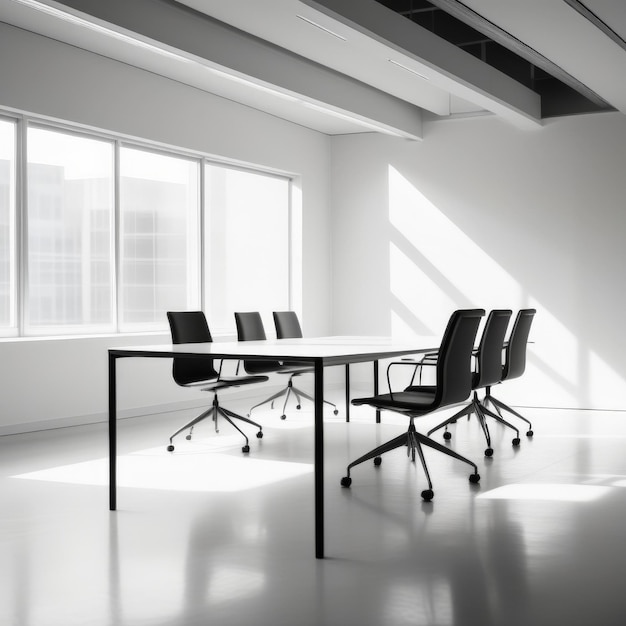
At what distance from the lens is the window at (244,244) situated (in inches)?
354

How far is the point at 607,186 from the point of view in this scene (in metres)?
8.84

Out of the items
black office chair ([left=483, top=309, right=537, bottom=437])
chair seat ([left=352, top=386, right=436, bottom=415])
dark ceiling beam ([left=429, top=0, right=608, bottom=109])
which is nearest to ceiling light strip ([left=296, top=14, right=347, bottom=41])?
dark ceiling beam ([left=429, top=0, right=608, bottom=109])

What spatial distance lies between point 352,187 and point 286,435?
15.0 feet

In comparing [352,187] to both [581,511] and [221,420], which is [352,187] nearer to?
[221,420]

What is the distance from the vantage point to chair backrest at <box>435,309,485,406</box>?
4.49 meters

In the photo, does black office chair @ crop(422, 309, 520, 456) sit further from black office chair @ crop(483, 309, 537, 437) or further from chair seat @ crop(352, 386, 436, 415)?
chair seat @ crop(352, 386, 436, 415)

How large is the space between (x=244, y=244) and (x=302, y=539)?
6.13m

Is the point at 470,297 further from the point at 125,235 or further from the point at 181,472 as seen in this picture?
the point at 181,472

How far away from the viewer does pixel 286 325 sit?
7.81m

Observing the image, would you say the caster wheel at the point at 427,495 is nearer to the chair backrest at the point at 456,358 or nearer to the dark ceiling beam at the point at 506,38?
the chair backrest at the point at 456,358

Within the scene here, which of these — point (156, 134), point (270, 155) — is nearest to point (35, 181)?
point (156, 134)

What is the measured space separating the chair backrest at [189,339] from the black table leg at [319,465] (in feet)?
8.41

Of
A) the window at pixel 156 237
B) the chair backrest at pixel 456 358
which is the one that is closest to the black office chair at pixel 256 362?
the window at pixel 156 237

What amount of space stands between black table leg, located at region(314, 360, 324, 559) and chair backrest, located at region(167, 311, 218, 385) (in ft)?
8.41
